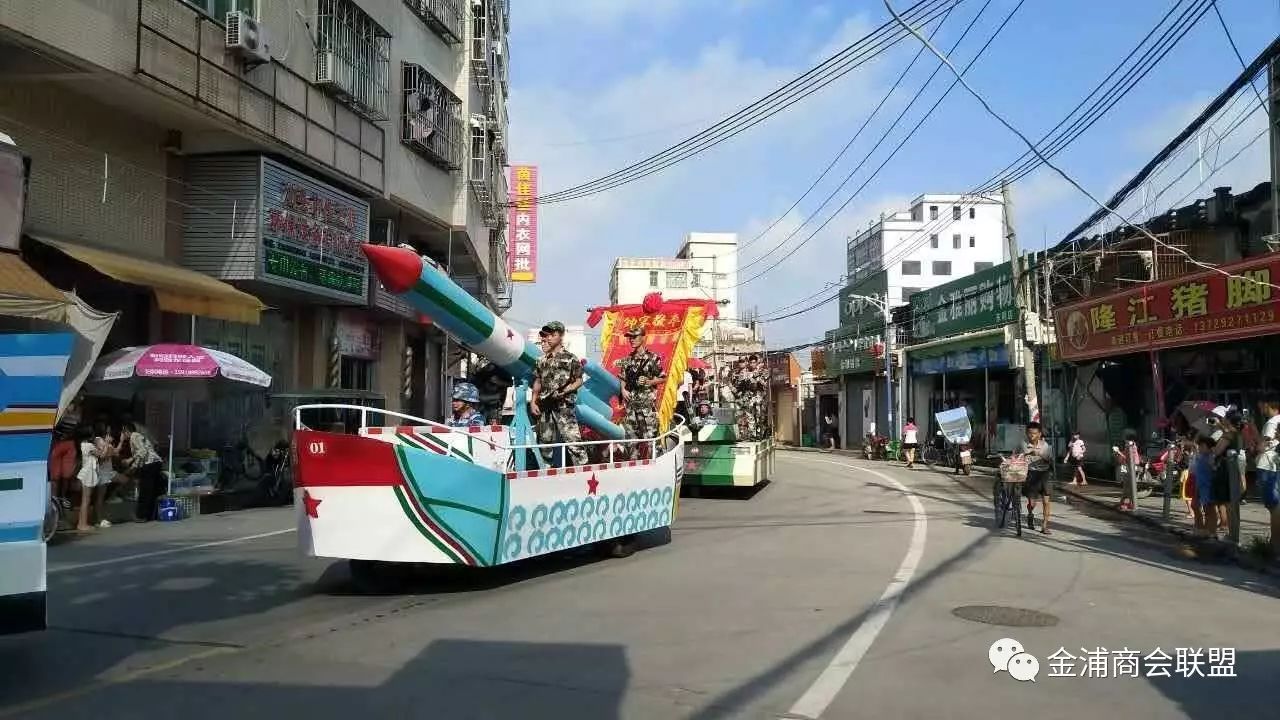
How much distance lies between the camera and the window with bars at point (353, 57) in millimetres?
17828

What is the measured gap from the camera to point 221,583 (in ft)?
28.7

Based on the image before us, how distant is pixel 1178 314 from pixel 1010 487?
8.22 metres

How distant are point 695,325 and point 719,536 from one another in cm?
558

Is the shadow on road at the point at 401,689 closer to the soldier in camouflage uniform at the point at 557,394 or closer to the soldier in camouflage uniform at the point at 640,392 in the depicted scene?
the soldier in camouflage uniform at the point at 557,394

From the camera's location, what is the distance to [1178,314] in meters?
18.5

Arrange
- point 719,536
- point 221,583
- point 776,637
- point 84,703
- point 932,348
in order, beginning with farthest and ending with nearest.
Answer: point 932,348 < point 719,536 < point 221,583 < point 776,637 < point 84,703

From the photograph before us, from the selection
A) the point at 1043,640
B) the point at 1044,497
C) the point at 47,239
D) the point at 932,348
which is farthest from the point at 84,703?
the point at 932,348

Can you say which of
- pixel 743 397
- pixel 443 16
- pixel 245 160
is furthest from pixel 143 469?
pixel 443 16

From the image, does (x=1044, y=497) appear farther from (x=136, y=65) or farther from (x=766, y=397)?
(x=136, y=65)

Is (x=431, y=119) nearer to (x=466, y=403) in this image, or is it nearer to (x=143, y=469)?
(x=466, y=403)

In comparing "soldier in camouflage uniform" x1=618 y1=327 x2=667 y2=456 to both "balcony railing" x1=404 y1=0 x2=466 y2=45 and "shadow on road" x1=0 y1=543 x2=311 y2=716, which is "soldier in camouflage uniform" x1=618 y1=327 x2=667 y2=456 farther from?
"balcony railing" x1=404 y1=0 x2=466 y2=45

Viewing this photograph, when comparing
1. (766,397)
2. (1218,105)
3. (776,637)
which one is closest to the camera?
(776,637)

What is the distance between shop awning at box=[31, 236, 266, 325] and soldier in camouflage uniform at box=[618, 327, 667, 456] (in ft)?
20.3

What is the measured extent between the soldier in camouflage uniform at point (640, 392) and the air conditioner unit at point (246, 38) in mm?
7742
